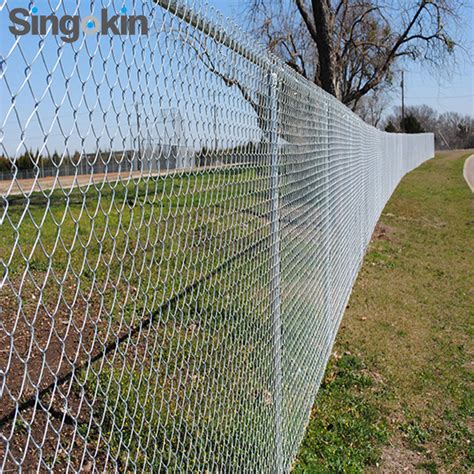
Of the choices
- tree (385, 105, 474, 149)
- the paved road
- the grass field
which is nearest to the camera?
the grass field

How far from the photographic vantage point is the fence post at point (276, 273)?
122 inches

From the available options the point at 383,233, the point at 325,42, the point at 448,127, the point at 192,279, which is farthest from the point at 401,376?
the point at 448,127

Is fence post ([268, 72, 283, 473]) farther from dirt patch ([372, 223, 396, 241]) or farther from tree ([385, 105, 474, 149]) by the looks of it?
tree ([385, 105, 474, 149])

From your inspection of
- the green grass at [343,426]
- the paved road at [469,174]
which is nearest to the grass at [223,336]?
the green grass at [343,426]

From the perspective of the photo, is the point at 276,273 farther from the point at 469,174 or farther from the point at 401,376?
the point at 469,174

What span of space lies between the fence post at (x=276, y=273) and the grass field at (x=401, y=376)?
1.82 feet

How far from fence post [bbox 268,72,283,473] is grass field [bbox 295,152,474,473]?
55cm

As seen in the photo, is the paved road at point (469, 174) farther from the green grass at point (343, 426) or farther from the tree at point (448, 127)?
the tree at point (448, 127)

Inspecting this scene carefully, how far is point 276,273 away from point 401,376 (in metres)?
2.49

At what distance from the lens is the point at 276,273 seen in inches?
128

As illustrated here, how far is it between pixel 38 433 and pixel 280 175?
1.88m

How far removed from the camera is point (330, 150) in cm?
553

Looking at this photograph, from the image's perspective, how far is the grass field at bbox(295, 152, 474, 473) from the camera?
3.96 m

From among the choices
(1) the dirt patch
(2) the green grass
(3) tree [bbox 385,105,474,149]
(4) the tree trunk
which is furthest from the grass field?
(3) tree [bbox 385,105,474,149]
